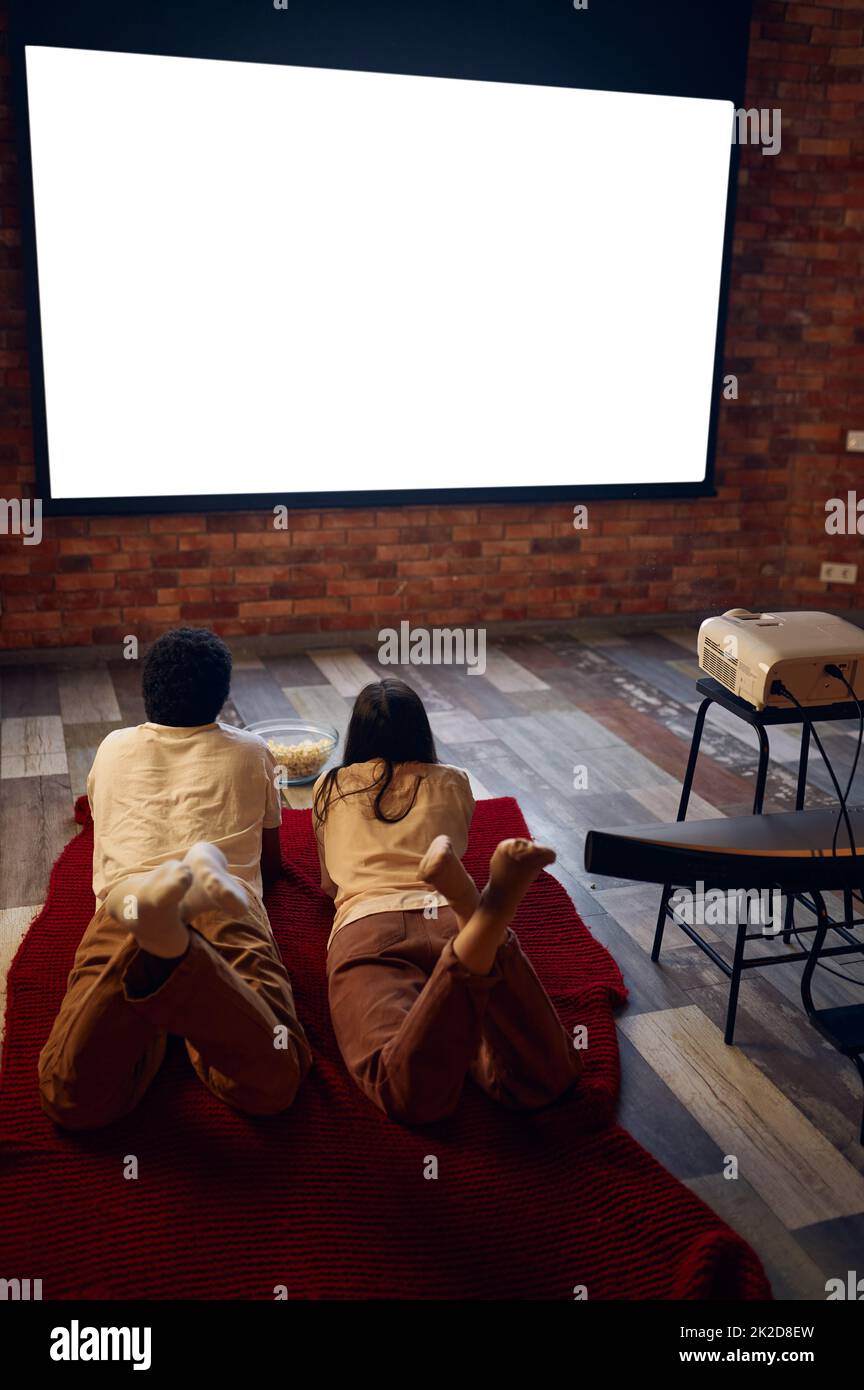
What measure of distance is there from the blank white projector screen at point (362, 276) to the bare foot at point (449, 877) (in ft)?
9.99

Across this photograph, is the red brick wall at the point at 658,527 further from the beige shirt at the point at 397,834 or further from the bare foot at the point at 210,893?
the bare foot at the point at 210,893

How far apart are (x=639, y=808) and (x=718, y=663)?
2.99 ft

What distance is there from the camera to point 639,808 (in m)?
3.43

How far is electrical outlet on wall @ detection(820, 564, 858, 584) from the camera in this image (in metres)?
5.18

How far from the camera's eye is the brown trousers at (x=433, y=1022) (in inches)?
73.3

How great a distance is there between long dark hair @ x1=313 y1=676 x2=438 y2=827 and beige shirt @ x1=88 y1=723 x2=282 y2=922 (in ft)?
0.52

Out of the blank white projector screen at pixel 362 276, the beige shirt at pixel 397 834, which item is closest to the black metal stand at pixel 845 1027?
the beige shirt at pixel 397 834

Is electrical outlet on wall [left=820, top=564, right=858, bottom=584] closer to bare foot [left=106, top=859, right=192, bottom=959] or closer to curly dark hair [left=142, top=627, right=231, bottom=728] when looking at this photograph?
curly dark hair [left=142, top=627, right=231, bottom=728]

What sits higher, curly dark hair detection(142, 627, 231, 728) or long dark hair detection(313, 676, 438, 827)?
curly dark hair detection(142, 627, 231, 728)

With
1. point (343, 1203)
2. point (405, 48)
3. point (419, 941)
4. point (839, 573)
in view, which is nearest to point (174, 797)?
point (419, 941)

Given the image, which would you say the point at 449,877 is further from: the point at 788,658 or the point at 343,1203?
the point at 788,658

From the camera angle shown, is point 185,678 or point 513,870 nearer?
point 513,870

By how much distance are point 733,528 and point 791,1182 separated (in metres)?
3.67

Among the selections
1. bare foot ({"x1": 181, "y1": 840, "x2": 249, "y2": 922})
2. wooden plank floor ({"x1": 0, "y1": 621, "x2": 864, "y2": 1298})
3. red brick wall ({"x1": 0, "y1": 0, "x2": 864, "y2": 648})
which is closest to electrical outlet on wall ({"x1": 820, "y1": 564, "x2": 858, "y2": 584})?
red brick wall ({"x1": 0, "y1": 0, "x2": 864, "y2": 648})
